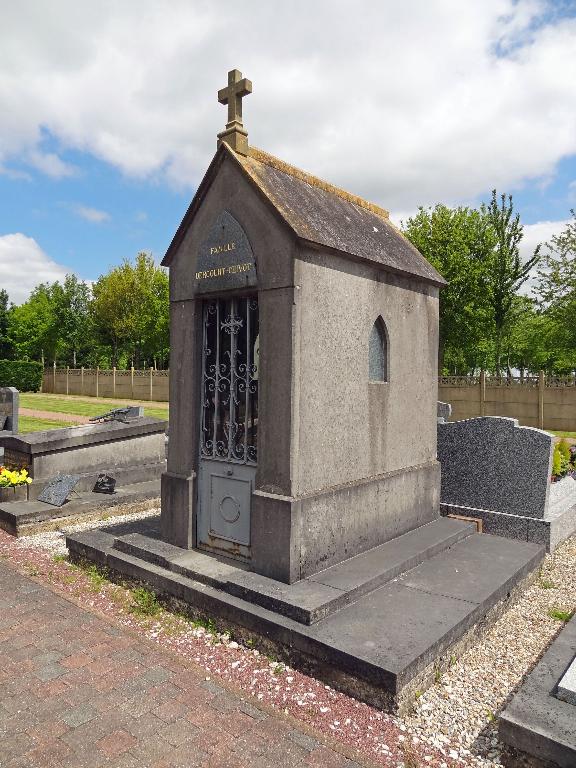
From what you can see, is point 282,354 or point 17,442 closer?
point 282,354

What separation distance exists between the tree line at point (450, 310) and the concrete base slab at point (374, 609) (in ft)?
76.2

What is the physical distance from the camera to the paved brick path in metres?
3.13

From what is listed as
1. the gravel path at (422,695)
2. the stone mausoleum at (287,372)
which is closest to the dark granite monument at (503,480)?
the stone mausoleum at (287,372)

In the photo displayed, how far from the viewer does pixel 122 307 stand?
45781 millimetres

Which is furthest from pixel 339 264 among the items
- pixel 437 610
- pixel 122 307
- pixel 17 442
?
pixel 122 307

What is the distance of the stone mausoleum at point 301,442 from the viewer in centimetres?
462

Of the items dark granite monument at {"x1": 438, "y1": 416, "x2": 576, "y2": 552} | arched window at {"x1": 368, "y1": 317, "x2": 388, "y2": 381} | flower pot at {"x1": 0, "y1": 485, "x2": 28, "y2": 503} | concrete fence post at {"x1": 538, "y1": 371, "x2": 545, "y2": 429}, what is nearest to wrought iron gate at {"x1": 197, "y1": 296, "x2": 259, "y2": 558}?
arched window at {"x1": 368, "y1": 317, "x2": 388, "y2": 381}

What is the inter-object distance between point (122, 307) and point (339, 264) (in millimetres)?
43416

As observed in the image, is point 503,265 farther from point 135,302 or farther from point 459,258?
point 135,302

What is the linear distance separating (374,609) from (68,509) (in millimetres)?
5527

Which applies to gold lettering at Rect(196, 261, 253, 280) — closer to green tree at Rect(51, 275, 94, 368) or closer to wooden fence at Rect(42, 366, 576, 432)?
wooden fence at Rect(42, 366, 576, 432)

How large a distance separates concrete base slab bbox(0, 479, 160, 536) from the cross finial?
5839 mm

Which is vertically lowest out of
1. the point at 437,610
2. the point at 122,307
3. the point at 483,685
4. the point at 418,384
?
the point at 483,685

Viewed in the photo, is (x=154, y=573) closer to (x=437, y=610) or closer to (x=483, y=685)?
(x=437, y=610)
